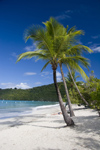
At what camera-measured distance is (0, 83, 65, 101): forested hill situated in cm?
11069

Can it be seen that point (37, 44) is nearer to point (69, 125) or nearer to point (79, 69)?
point (79, 69)

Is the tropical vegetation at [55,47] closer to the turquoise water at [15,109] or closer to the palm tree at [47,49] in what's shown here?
the palm tree at [47,49]

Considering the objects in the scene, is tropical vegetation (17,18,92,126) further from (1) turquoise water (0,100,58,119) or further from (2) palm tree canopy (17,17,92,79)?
(1) turquoise water (0,100,58,119)

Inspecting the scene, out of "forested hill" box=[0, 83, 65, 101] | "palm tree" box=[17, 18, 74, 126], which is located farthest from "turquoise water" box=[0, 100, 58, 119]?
"forested hill" box=[0, 83, 65, 101]

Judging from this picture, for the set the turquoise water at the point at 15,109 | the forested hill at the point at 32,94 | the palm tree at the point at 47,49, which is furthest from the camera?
the forested hill at the point at 32,94

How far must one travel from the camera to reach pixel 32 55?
8.19 metres

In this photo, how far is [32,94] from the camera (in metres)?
124

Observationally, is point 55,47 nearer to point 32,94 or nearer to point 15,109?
point 15,109

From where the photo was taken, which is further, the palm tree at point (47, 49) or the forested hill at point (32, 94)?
the forested hill at point (32, 94)

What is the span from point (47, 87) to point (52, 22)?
109 m

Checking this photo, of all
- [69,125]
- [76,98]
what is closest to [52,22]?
[69,125]

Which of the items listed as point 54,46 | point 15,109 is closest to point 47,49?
point 54,46

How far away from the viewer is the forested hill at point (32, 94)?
11069 centimetres

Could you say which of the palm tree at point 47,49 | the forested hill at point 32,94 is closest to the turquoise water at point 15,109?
the palm tree at point 47,49
